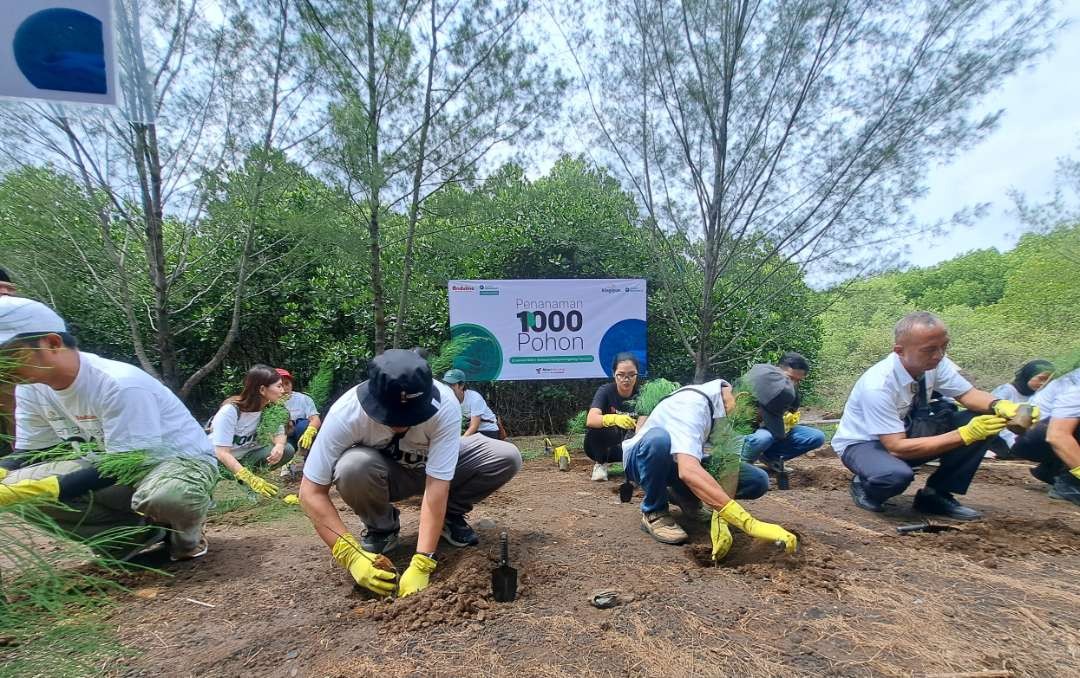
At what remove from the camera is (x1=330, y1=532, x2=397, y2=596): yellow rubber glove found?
6.73ft

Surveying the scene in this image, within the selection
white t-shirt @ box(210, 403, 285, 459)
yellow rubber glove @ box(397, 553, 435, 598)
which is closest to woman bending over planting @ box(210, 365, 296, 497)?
white t-shirt @ box(210, 403, 285, 459)

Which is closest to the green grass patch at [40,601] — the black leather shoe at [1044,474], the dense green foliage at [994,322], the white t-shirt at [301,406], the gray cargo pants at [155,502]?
the gray cargo pants at [155,502]

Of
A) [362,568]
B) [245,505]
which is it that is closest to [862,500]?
[362,568]

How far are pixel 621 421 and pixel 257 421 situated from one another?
9.15ft

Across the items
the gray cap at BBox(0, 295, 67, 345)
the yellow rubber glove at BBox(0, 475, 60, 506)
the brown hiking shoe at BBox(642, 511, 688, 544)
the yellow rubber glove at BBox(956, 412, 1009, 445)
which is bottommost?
the brown hiking shoe at BBox(642, 511, 688, 544)

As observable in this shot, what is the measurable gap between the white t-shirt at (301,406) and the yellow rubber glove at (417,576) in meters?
2.95

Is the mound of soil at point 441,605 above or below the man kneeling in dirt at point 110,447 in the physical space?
below

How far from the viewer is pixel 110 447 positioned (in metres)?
2.02

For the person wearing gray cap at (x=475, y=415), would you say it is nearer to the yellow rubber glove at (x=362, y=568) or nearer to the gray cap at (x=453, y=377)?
the gray cap at (x=453, y=377)

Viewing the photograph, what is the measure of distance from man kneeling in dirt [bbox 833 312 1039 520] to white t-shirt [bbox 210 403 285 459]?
4.00 m

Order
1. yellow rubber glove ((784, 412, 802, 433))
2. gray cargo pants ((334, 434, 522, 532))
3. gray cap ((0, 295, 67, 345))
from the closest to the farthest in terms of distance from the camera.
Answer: gray cap ((0, 295, 67, 345)), gray cargo pants ((334, 434, 522, 532)), yellow rubber glove ((784, 412, 802, 433))

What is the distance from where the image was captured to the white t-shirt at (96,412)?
2117mm

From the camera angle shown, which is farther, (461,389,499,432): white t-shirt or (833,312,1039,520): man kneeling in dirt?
(461,389,499,432): white t-shirt

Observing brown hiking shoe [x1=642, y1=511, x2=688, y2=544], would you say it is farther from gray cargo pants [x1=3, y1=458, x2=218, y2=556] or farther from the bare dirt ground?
gray cargo pants [x1=3, y1=458, x2=218, y2=556]
